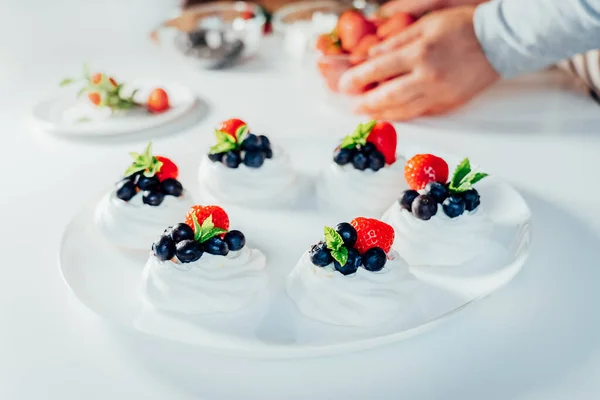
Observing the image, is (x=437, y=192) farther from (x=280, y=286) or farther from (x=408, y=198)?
(x=280, y=286)

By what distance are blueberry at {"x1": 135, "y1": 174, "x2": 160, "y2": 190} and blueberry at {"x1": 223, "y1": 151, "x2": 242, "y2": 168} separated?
0.53ft

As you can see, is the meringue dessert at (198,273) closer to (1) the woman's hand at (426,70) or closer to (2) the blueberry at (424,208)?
(2) the blueberry at (424,208)

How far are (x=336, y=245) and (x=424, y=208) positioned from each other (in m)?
0.21

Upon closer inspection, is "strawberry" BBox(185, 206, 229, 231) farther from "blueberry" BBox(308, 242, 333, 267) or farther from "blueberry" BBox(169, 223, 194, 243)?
"blueberry" BBox(308, 242, 333, 267)

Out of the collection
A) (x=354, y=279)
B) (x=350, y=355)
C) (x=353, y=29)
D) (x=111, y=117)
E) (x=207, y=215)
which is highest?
(x=353, y=29)

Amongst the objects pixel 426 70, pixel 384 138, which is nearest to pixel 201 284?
pixel 384 138

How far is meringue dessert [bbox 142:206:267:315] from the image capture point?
0.96 m

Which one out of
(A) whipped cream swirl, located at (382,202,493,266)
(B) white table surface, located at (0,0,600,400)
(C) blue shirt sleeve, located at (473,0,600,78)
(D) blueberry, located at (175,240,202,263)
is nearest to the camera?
(B) white table surface, located at (0,0,600,400)

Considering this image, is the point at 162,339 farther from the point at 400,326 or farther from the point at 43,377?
the point at 400,326

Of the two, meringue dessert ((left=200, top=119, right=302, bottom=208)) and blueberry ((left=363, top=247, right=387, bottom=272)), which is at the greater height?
meringue dessert ((left=200, top=119, right=302, bottom=208))

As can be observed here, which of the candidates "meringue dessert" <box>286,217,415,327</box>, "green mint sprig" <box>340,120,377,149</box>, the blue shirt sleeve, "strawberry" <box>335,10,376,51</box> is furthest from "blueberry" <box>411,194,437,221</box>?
"strawberry" <box>335,10,376,51</box>

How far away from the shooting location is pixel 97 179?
4.78ft

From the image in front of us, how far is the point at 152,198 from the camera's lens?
1.16m

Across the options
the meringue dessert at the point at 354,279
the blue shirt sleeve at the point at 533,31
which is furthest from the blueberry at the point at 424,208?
the blue shirt sleeve at the point at 533,31
